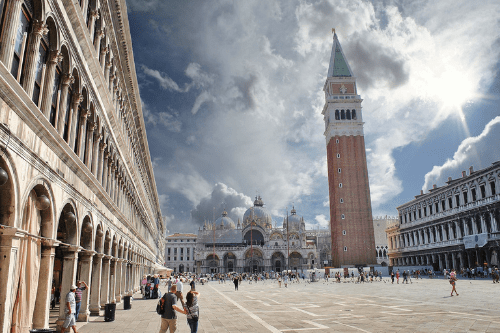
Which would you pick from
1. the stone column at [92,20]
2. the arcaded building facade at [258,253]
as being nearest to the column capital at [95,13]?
the stone column at [92,20]

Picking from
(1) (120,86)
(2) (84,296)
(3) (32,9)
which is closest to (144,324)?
(2) (84,296)

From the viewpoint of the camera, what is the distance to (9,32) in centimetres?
721

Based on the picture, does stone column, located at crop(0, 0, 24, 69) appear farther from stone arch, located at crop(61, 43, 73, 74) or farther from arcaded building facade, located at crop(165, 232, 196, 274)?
arcaded building facade, located at crop(165, 232, 196, 274)

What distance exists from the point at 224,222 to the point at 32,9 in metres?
111

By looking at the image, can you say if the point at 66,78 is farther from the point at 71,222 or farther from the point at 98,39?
the point at 98,39

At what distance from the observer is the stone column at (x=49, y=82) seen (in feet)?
31.6

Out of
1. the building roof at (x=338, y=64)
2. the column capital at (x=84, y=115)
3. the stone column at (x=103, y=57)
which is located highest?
the building roof at (x=338, y=64)

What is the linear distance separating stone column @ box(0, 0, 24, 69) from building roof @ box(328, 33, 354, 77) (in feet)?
271

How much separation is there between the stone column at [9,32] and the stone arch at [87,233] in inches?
301

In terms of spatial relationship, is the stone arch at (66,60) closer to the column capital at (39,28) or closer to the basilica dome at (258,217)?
the column capital at (39,28)

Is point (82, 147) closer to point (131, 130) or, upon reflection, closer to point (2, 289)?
point (2, 289)

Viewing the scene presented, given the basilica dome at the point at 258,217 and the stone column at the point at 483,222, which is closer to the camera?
the stone column at the point at 483,222

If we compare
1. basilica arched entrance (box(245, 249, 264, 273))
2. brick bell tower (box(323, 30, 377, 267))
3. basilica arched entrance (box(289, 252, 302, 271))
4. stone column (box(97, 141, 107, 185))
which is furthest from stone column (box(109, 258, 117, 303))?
basilica arched entrance (box(289, 252, 302, 271))

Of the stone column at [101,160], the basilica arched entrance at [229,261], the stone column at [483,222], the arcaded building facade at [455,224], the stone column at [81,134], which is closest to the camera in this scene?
→ the stone column at [81,134]
